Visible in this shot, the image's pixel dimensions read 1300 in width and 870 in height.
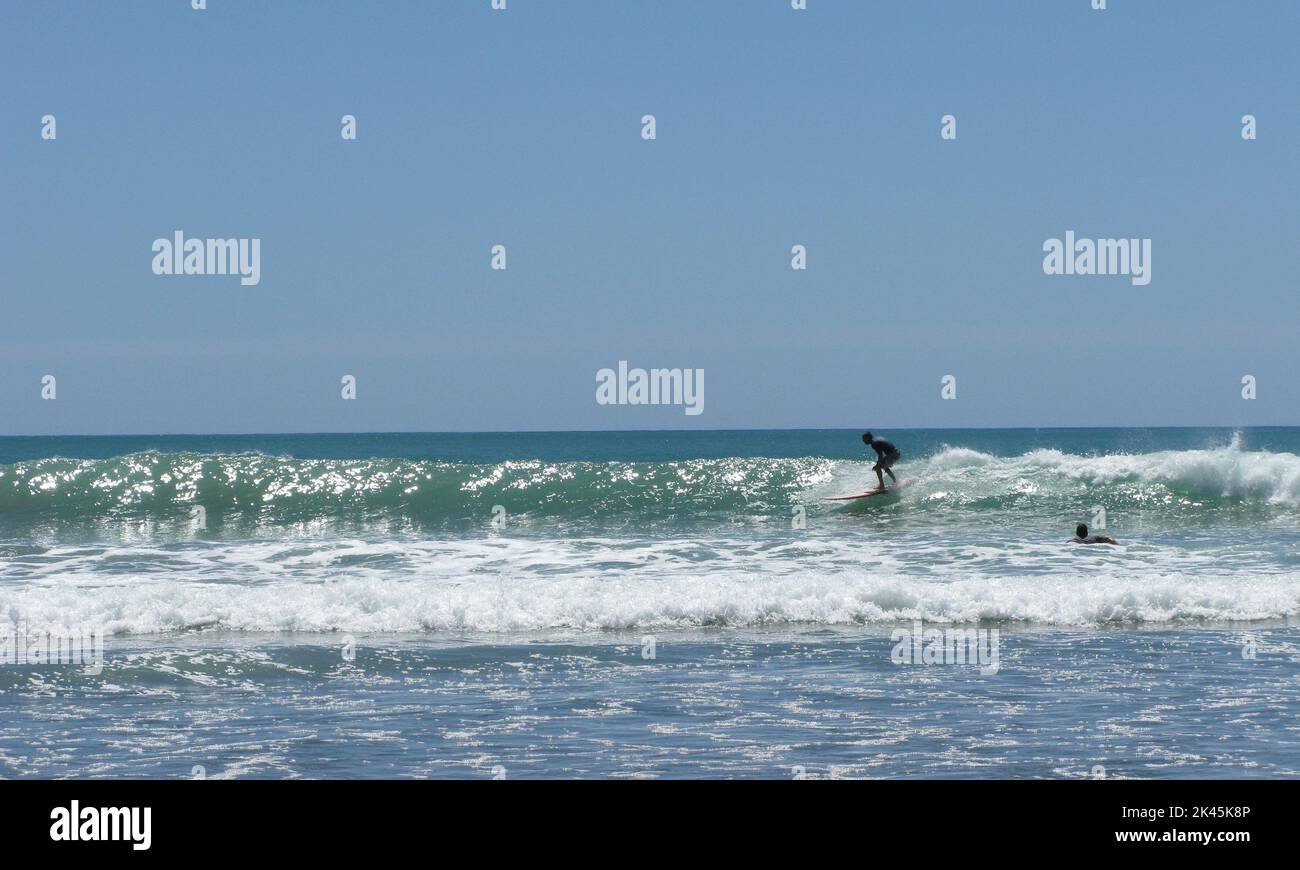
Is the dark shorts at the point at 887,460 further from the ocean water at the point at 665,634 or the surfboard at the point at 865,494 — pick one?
the ocean water at the point at 665,634

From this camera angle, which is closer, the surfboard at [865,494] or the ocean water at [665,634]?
the ocean water at [665,634]

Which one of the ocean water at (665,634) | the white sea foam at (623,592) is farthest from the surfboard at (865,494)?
the white sea foam at (623,592)

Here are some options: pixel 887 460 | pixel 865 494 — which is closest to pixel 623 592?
pixel 865 494

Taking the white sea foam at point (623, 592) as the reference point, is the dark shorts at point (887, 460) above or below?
above

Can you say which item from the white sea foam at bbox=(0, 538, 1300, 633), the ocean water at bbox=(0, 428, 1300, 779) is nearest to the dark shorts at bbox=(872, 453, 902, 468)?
the ocean water at bbox=(0, 428, 1300, 779)

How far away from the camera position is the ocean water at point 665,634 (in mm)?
8633

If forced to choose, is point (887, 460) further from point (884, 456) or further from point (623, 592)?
point (623, 592)

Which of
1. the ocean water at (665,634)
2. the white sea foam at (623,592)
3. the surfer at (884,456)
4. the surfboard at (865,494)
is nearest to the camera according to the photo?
the ocean water at (665,634)

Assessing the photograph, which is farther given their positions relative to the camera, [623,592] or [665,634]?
[623,592]

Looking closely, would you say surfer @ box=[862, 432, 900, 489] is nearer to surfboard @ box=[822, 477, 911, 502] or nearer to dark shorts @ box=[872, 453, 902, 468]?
dark shorts @ box=[872, 453, 902, 468]

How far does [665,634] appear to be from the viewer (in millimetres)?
13617

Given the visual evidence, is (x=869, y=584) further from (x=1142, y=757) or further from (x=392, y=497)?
(x=392, y=497)
